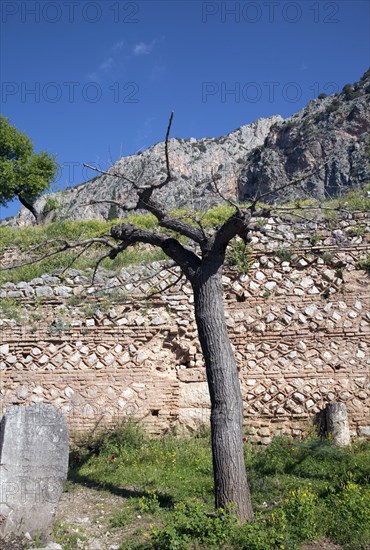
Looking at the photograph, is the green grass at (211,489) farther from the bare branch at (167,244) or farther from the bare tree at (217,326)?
the bare branch at (167,244)

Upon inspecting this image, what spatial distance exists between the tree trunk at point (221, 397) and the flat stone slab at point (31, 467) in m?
1.80

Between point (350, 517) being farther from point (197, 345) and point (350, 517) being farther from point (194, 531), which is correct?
point (197, 345)

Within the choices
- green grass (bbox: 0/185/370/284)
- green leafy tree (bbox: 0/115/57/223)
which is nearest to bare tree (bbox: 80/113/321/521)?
green grass (bbox: 0/185/370/284)

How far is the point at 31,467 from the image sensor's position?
5.89 m

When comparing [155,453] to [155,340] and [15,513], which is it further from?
[15,513]

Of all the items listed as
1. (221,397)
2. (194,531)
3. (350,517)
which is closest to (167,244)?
(221,397)

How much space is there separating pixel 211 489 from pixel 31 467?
2384 millimetres

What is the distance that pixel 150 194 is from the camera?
6930 mm

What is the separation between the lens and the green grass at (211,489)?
5055 millimetres

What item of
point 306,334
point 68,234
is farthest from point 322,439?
point 68,234

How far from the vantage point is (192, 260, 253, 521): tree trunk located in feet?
18.6

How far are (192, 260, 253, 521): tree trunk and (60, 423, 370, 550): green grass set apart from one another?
1.01 ft

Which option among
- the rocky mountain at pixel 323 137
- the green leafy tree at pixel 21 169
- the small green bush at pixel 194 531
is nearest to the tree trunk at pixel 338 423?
the small green bush at pixel 194 531

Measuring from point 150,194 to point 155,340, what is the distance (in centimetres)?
369
